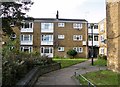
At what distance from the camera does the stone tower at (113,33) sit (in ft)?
77.6

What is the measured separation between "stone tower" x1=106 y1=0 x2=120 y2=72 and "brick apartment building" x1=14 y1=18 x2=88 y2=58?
36884 millimetres

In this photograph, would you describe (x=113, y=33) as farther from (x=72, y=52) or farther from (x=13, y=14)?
(x=72, y=52)

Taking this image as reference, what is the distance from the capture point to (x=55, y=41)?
2486 inches

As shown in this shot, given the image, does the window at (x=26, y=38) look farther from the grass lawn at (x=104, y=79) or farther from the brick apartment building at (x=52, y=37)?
the grass lawn at (x=104, y=79)

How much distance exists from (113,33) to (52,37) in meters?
38.8

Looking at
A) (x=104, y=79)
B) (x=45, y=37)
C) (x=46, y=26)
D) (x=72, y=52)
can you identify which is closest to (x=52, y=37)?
(x=45, y=37)

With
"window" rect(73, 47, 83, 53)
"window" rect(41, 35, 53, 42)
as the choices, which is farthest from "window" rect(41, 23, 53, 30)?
"window" rect(73, 47, 83, 53)

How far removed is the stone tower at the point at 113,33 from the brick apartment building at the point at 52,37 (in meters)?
36.9

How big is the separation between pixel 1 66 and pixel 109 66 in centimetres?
1542

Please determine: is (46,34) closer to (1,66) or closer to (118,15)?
(118,15)

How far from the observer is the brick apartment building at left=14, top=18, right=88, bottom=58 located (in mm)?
62875

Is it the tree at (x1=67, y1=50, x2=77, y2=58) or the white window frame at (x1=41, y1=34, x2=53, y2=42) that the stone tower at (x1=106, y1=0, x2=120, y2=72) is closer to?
the tree at (x1=67, y1=50, x2=77, y2=58)

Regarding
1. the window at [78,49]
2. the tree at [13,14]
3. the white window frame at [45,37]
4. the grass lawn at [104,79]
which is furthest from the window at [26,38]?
the grass lawn at [104,79]

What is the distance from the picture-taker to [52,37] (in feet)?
207
